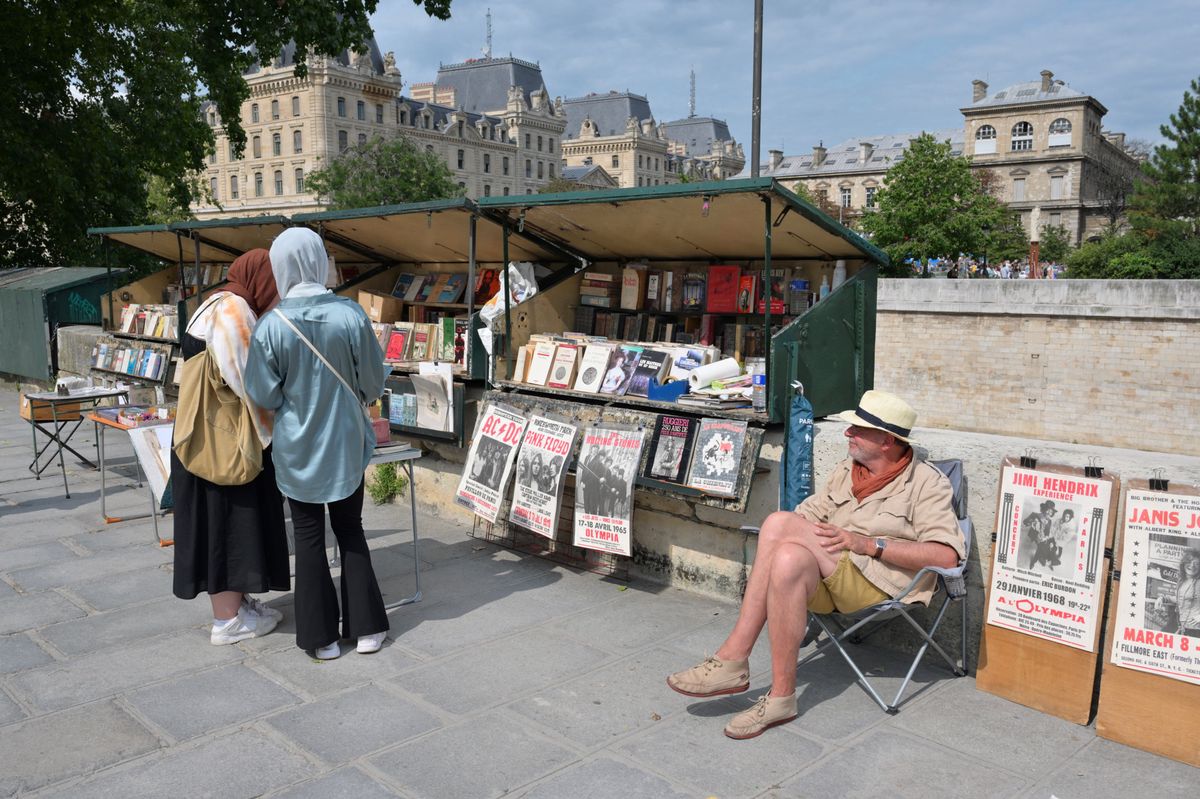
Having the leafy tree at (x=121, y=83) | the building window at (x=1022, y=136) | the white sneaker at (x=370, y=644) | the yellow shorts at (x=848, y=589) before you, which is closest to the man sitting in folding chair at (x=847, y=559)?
the yellow shorts at (x=848, y=589)

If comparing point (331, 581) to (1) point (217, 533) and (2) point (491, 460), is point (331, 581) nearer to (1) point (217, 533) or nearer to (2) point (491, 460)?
(1) point (217, 533)

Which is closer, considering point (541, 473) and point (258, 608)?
point (258, 608)

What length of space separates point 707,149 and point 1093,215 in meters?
87.9

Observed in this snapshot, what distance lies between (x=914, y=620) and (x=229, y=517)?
326cm

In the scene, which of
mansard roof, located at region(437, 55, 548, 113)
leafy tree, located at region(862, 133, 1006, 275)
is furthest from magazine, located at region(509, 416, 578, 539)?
mansard roof, located at region(437, 55, 548, 113)

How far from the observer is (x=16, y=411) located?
40.2 ft

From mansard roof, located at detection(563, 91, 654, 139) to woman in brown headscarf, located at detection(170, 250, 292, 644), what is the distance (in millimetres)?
136370

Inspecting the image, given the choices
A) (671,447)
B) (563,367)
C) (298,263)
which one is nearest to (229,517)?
(298,263)

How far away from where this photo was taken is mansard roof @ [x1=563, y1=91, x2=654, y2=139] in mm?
136875

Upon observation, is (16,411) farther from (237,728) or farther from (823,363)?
(823,363)

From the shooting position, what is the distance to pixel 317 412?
13.4 feet

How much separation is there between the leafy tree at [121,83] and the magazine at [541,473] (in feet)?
43.1

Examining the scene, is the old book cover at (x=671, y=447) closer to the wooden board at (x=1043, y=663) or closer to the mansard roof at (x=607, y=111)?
the wooden board at (x=1043, y=663)

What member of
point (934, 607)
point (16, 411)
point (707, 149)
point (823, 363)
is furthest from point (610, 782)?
point (707, 149)
